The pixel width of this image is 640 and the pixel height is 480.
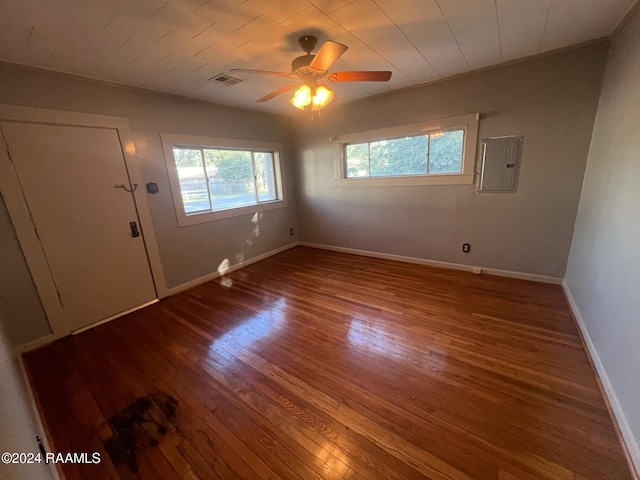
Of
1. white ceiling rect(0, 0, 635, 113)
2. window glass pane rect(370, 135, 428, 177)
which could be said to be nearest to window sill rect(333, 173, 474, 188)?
window glass pane rect(370, 135, 428, 177)

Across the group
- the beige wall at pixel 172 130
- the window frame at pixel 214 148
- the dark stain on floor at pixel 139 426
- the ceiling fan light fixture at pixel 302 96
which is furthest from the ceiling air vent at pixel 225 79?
the dark stain on floor at pixel 139 426

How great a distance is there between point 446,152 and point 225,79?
2919 millimetres

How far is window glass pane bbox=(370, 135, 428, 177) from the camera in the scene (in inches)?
143

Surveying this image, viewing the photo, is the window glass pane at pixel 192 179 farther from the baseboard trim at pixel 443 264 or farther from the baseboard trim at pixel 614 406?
the baseboard trim at pixel 614 406

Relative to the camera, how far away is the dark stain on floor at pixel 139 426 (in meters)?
1.42

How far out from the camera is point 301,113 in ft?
14.8

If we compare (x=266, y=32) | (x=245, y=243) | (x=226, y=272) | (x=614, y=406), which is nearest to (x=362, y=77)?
(x=266, y=32)

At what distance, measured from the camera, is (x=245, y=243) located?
14.1 ft

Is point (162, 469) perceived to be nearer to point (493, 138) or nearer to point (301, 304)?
point (301, 304)

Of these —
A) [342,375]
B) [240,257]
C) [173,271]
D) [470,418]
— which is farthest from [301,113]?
[470,418]

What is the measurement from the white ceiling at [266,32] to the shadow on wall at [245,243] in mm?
2223

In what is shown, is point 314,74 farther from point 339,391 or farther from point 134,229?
point 134,229

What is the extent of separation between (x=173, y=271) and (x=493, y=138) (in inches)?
174

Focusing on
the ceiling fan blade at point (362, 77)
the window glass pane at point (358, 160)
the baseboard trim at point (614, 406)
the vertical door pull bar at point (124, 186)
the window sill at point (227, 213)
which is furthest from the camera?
the window glass pane at point (358, 160)
